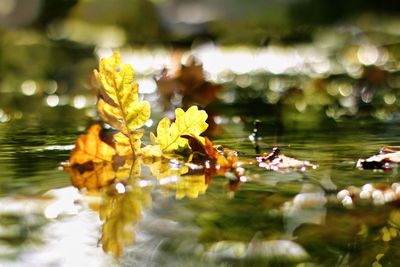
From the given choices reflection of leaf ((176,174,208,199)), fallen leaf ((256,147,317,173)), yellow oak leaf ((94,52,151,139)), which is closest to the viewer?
reflection of leaf ((176,174,208,199))

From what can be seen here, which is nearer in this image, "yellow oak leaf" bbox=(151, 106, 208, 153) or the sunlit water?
the sunlit water

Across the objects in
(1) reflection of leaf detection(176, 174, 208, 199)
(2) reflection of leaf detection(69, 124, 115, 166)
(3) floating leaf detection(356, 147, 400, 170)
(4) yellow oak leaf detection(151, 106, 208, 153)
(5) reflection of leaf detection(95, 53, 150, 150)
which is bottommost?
(1) reflection of leaf detection(176, 174, 208, 199)

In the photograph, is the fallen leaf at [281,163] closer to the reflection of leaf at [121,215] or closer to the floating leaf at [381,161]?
the floating leaf at [381,161]

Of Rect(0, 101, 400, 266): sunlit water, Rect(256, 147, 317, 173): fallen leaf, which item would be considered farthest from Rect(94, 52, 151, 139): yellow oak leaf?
Rect(256, 147, 317, 173): fallen leaf

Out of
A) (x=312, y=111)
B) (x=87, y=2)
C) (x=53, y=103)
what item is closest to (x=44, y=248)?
(x=312, y=111)

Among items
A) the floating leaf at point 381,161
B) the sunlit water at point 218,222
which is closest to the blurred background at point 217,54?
the floating leaf at point 381,161

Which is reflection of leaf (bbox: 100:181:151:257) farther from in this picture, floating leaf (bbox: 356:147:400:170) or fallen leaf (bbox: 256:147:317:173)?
floating leaf (bbox: 356:147:400:170)

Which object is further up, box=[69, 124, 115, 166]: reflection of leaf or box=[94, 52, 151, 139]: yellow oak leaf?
box=[94, 52, 151, 139]: yellow oak leaf
